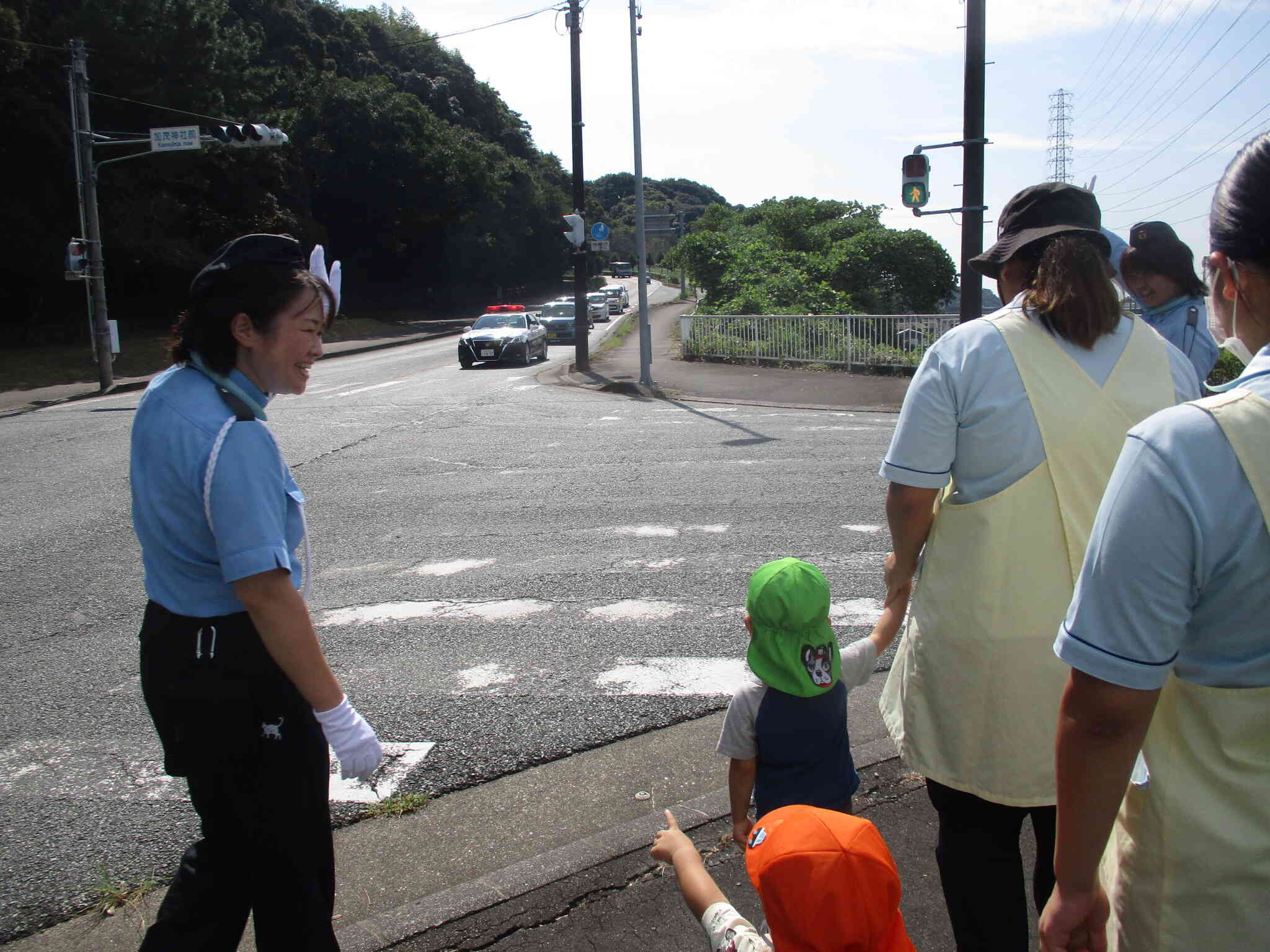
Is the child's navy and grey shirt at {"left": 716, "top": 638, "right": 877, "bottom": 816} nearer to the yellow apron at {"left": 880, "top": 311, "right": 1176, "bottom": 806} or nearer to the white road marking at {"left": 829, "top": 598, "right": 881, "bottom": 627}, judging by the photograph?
the yellow apron at {"left": 880, "top": 311, "right": 1176, "bottom": 806}

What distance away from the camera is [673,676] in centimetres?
454

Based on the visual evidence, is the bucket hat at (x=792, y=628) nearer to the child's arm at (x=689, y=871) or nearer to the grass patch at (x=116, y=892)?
the child's arm at (x=689, y=871)

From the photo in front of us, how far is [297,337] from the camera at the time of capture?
213 centimetres

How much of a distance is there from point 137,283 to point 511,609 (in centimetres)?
4031

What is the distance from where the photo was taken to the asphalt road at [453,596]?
143 inches

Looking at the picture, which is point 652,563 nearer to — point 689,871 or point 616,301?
point 689,871

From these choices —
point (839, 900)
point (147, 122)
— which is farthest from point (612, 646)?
Answer: point (147, 122)

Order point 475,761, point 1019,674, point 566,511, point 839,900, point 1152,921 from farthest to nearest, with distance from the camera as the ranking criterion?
point 566,511 → point 475,761 → point 1019,674 → point 839,900 → point 1152,921

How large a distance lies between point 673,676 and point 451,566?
7.79ft

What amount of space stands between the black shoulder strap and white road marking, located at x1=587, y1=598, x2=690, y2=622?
350cm

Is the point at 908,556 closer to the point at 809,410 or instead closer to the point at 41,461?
the point at 41,461

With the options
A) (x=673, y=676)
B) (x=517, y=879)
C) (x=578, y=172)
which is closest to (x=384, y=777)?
(x=517, y=879)

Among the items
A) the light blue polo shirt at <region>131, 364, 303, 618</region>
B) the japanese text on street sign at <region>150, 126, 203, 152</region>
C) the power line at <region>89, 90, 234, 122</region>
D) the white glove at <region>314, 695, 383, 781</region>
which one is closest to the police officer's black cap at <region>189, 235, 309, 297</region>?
the light blue polo shirt at <region>131, 364, 303, 618</region>

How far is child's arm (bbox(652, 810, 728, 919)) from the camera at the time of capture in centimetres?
198
